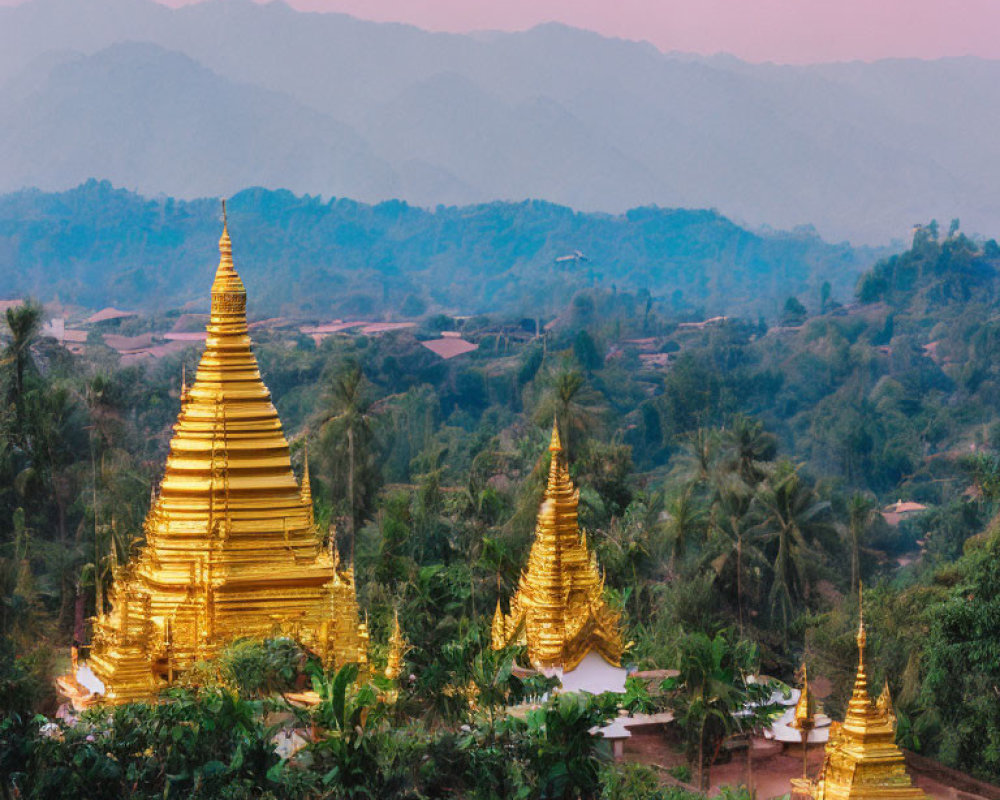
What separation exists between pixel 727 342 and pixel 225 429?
195 ft

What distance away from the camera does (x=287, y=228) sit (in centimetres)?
10150

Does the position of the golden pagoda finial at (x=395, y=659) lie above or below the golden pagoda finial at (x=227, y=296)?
below

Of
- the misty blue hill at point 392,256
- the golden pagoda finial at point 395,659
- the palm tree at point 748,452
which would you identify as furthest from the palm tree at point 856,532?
the misty blue hill at point 392,256

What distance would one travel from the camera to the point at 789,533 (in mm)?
30391

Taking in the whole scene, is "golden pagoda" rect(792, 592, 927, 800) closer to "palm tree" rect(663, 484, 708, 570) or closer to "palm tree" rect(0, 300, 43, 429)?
"palm tree" rect(663, 484, 708, 570)

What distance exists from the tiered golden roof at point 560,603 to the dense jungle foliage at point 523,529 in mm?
867

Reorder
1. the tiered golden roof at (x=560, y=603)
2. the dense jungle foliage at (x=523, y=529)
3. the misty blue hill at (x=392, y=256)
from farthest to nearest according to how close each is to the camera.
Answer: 1. the misty blue hill at (x=392, y=256)
2. the tiered golden roof at (x=560, y=603)
3. the dense jungle foliage at (x=523, y=529)

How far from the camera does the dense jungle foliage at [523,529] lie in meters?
15.5

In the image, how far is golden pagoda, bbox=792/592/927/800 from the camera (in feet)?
44.4

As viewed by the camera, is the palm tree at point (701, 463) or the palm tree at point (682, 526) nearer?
the palm tree at point (682, 526)

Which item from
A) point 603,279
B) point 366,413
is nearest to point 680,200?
point 603,279

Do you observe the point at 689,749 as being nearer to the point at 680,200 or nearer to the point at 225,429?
the point at 225,429

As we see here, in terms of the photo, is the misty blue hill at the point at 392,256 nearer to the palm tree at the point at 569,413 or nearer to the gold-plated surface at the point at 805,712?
the palm tree at the point at 569,413

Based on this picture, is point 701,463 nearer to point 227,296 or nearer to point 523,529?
point 523,529
